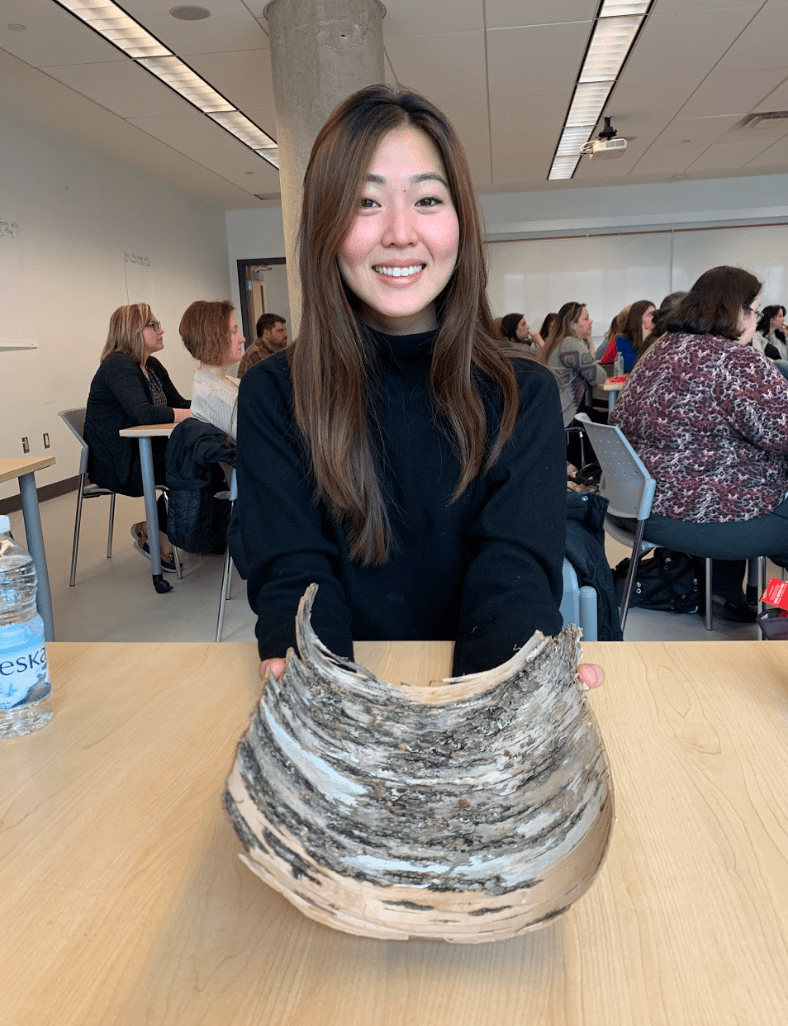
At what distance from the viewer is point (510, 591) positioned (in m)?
→ 0.88

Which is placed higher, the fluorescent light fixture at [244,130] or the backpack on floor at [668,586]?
the fluorescent light fixture at [244,130]

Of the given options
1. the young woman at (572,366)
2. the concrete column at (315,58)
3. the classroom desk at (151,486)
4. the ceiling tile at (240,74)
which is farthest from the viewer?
the young woman at (572,366)

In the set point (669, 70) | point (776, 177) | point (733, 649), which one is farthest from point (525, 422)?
point (776, 177)

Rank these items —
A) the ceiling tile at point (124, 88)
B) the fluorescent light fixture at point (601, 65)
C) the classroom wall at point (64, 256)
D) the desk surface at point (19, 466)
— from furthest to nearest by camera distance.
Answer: the classroom wall at point (64, 256)
the ceiling tile at point (124, 88)
the fluorescent light fixture at point (601, 65)
the desk surface at point (19, 466)

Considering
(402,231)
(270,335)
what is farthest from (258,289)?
(402,231)

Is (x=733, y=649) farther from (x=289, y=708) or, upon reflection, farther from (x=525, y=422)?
(x=289, y=708)

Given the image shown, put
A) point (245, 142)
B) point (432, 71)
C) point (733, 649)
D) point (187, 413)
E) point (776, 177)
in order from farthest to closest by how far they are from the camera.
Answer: point (776, 177) < point (245, 142) < point (432, 71) < point (187, 413) < point (733, 649)

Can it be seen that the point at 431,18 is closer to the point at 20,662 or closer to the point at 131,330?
the point at 131,330

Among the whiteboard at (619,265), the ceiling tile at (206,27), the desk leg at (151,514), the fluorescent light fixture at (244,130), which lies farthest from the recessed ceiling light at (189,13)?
the whiteboard at (619,265)

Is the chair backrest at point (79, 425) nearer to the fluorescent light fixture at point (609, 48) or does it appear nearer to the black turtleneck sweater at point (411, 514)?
the black turtleneck sweater at point (411, 514)

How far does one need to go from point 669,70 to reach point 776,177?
488 centimetres

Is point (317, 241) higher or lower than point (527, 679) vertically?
higher

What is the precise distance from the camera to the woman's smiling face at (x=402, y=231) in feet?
2.96

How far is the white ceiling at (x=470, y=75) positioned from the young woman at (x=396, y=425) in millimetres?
3669
